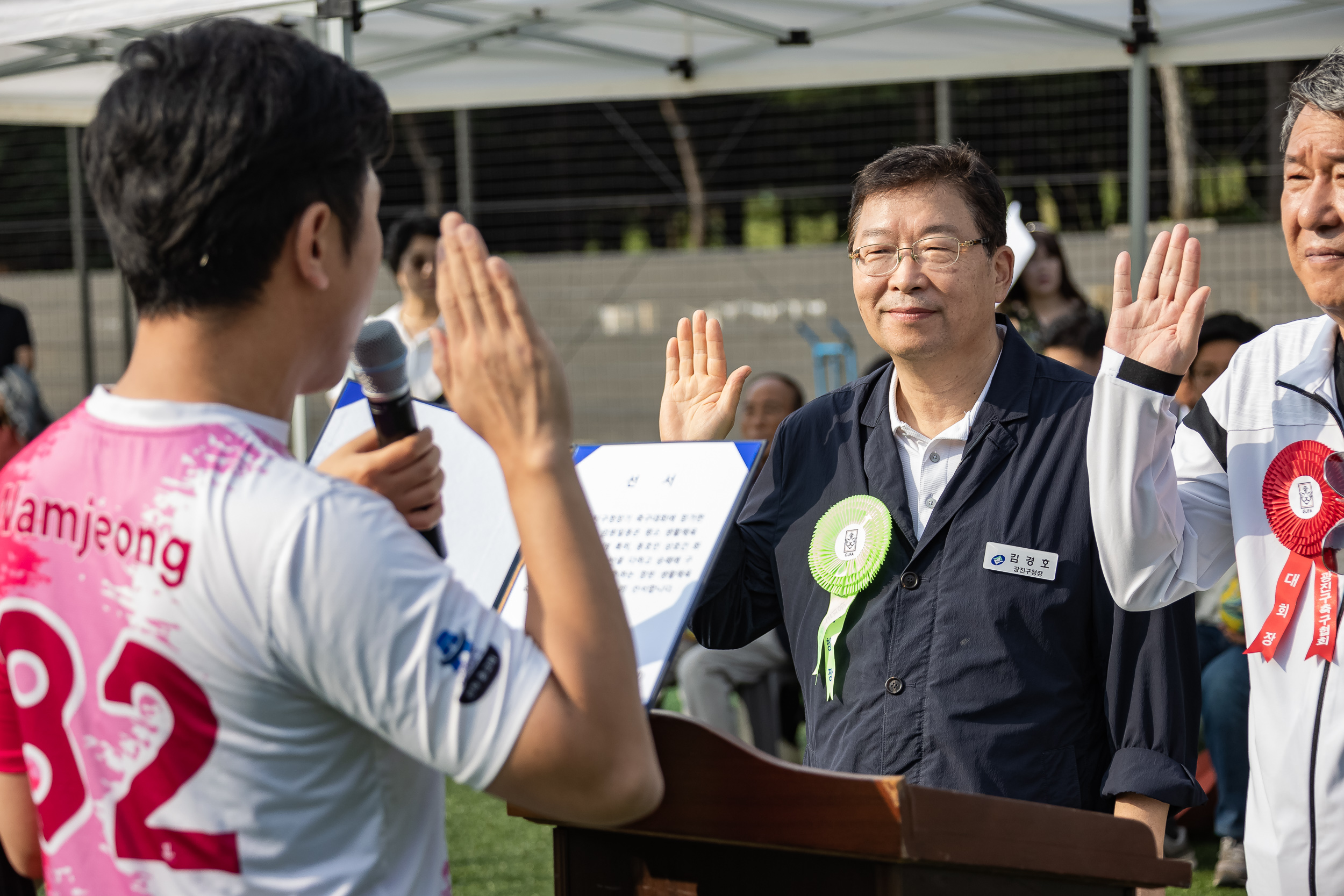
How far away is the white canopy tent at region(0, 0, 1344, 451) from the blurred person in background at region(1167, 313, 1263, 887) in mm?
1322

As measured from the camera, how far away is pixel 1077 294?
570 cm

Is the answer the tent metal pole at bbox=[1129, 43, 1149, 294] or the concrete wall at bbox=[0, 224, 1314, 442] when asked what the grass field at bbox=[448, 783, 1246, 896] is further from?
the concrete wall at bbox=[0, 224, 1314, 442]

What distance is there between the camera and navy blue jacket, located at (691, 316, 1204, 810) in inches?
79.7

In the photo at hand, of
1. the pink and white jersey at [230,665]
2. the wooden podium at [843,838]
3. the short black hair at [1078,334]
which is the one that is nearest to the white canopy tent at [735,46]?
the short black hair at [1078,334]

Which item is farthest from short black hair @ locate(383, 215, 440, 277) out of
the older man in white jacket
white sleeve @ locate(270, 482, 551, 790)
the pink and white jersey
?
white sleeve @ locate(270, 482, 551, 790)

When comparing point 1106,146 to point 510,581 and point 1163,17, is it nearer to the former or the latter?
point 1163,17

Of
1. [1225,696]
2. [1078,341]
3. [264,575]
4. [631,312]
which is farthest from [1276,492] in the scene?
[631,312]

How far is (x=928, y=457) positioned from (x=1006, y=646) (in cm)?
42

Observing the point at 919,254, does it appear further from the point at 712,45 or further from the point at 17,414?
the point at 17,414

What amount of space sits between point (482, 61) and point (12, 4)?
2.69 m

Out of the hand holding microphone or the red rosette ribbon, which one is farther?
the red rosette ribbon

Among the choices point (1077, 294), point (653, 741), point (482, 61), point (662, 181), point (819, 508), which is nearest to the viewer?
point (653, 741)

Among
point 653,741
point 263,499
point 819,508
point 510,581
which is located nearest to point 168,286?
point 263,499

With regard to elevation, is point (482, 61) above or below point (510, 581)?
above
